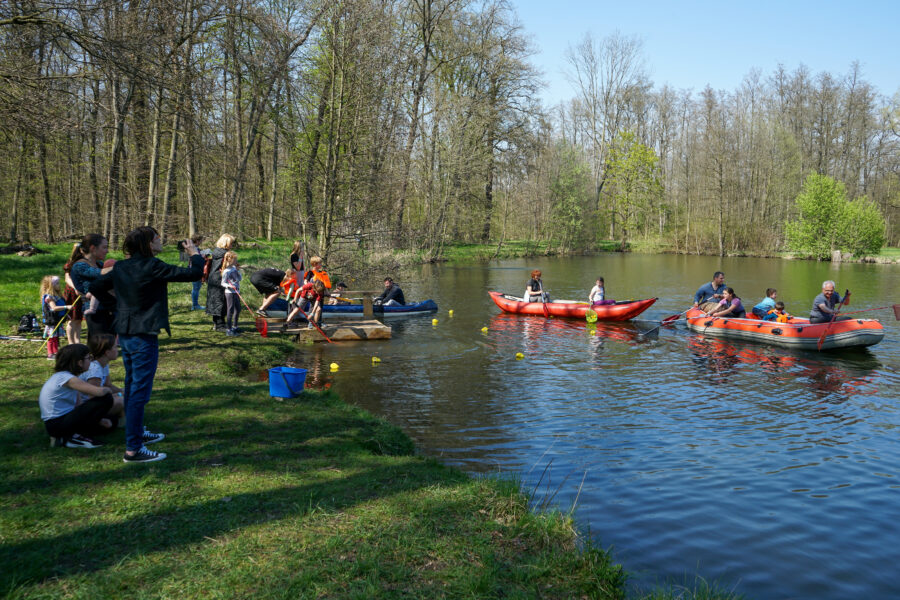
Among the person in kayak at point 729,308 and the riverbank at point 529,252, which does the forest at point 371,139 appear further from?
the person in kayak at point 729,308

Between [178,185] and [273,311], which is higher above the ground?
[178,185]

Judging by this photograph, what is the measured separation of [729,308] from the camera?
16.1 metres

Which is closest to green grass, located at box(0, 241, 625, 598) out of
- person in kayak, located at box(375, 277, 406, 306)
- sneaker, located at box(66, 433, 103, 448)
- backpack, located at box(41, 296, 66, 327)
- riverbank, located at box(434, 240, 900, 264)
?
sneaker, located at box(66, 433, 103, 448)

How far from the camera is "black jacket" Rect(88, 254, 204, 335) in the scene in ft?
16.2

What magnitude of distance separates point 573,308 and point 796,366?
271 inches

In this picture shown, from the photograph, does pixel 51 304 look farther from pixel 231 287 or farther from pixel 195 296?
pixel 195 296

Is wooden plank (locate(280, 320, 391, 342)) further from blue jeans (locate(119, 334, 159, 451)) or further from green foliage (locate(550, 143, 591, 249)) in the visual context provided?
green foliage (locate(550, 143, 591, 249))

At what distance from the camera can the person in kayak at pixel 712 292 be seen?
55.7 feet

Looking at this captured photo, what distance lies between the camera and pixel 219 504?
4.31m

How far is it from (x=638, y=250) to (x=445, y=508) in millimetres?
50428

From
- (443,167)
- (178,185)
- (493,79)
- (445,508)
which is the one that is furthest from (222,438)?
(493,79)

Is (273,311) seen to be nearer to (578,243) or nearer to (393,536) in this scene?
(393,536)

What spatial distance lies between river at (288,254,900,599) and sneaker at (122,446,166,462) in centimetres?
293

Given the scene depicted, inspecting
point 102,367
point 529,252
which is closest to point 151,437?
point 102,367
